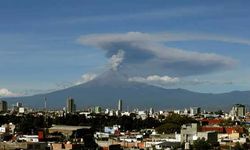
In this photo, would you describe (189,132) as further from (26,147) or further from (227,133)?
(26,147)

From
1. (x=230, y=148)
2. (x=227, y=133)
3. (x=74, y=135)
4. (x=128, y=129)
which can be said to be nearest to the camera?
(x=230, y=148)

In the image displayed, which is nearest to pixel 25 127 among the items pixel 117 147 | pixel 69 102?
pixel 117 147

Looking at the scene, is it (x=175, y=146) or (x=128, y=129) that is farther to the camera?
(x=128, y=129)

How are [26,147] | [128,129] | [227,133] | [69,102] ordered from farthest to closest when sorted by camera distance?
1. [69,102]
2. [128,129]
3. [227,133]
4. [26,147]

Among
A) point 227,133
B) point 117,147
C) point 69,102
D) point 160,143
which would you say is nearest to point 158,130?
point 227,133

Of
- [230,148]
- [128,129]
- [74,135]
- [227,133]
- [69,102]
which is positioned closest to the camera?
[230,148]

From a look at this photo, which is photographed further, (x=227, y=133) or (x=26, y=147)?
(x=227, y=133)

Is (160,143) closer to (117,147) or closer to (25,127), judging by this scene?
(117,147)

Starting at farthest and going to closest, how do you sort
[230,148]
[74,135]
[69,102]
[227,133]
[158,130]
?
[69,102], [158,130], [227,133], [74,135], [230,148]
